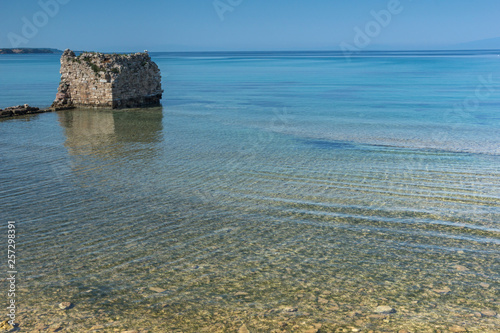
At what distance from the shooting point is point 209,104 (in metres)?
29.6

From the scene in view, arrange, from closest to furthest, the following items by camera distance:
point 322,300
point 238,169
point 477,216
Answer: point 322,300, point 477,216, point 238,169

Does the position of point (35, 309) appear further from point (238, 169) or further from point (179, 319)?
point (238, 169)

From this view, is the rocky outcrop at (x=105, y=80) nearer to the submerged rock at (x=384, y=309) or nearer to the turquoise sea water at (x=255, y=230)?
the turquoise sea water at (x=255, y=230)

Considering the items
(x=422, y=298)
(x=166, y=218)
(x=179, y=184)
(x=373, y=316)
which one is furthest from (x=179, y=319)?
(x=179, y=184)

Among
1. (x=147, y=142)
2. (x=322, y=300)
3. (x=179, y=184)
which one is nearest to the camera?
(x=322, y=300)

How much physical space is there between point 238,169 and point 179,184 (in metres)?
2.07

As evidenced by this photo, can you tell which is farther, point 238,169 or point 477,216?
point 238,169
